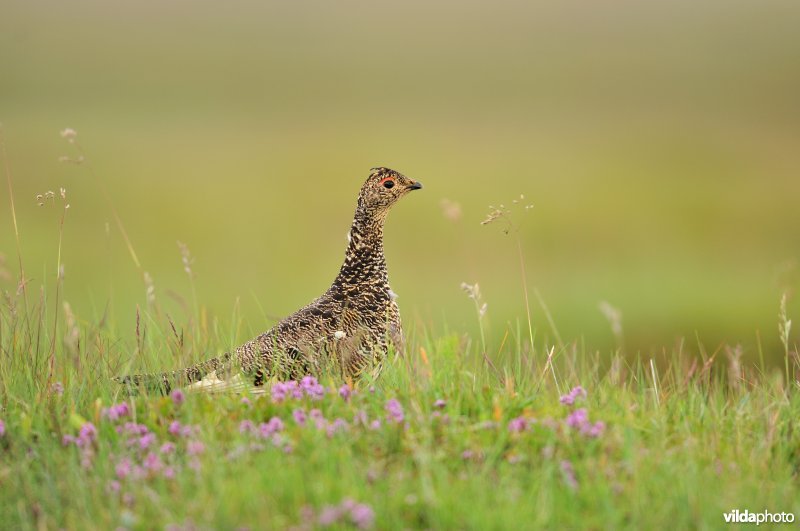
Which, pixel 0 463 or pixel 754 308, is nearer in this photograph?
pixel 0 463

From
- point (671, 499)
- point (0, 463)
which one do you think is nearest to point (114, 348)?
point (0, 463)

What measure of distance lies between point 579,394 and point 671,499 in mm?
1097

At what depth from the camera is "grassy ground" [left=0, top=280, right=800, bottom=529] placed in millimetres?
3479

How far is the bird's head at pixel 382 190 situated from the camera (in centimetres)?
618

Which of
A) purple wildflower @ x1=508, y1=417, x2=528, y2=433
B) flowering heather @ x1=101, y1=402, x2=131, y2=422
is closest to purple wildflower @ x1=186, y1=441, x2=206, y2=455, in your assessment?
flowering heather @ x1=101, y1=402, x2=131, y2=422

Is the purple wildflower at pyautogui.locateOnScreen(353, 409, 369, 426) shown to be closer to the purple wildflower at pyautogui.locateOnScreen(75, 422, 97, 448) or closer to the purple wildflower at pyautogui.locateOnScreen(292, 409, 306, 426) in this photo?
the purple wildflower at pyautogui.locateOnScreen(292, 409, 306, 426)

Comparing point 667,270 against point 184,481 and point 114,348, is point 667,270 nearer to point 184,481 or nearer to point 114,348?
point 114,348

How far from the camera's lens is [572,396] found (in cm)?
449

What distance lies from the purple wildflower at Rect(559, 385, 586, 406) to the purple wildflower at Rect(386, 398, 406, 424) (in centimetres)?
77

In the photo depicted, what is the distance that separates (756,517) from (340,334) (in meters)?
2.43

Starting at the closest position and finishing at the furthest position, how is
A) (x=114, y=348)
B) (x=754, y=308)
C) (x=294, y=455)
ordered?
(x=294, y=455), (x=114, y=348), (x=754, y=308)

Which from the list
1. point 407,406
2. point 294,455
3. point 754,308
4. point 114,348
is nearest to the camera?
point 294,455

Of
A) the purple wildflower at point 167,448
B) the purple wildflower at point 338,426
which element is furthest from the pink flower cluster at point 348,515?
the purple wildflower at point 167,448

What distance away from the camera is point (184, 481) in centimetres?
364
